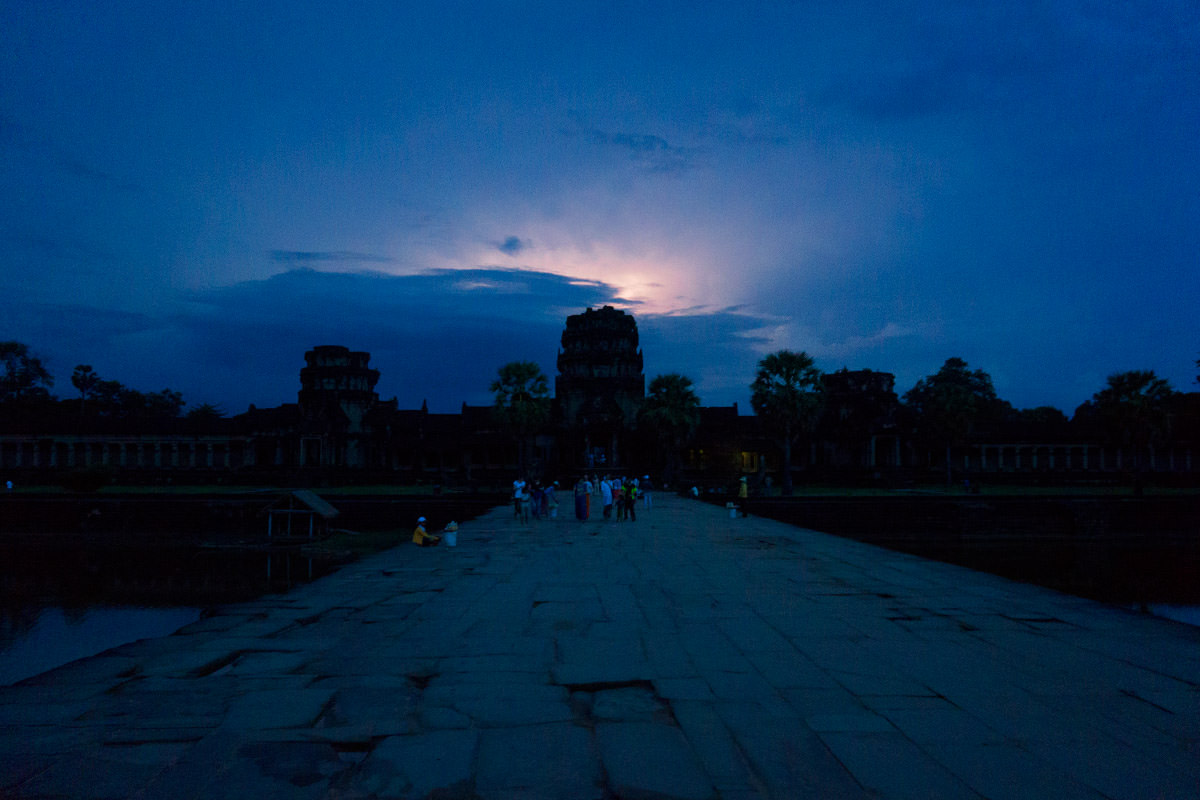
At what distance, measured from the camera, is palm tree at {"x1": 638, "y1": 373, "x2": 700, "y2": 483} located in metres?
42.6

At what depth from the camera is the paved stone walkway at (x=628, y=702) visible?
12.9ft

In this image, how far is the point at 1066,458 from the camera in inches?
2272

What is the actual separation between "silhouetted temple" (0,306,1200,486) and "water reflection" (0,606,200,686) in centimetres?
3846

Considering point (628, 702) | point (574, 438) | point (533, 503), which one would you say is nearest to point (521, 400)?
point (574, 438)

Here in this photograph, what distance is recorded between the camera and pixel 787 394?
3516 centimetres

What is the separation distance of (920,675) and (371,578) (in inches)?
338

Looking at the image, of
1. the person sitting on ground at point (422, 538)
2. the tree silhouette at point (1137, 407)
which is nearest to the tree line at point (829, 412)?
the tree silhouette at point (1137, 407)

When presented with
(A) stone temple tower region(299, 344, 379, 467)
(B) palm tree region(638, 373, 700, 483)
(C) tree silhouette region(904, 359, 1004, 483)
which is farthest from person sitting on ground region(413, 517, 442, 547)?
(A) stone temple tower region(299, 344, 379, 467)

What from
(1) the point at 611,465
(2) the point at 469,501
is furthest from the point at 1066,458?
(2) the point at 469,501

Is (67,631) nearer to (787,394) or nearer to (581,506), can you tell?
(581,506)

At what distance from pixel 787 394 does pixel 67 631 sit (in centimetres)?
3061

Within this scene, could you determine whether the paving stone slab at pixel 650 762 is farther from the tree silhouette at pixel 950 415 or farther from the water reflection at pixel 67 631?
the tree silhouette at pixel 950 415

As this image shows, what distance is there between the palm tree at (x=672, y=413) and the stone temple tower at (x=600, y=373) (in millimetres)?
7036

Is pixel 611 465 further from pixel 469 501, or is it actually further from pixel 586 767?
pixel 586 767
